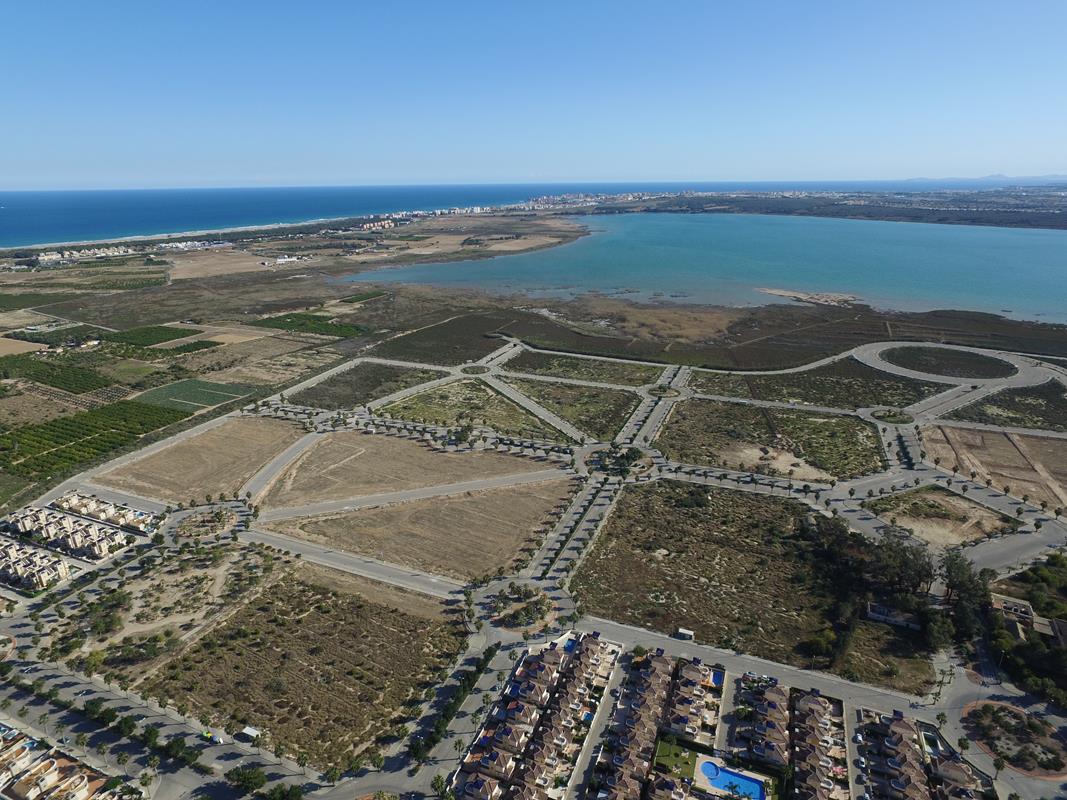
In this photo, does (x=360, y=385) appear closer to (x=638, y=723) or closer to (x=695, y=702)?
(x=638, y=723)

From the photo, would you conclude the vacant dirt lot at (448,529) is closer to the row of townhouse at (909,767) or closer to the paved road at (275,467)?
the paved road at (275,467)

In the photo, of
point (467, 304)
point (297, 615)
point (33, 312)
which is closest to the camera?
point (297, 615)

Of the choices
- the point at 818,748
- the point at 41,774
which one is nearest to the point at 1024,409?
the point at 818,748

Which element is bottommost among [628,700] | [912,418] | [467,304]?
[628,700]

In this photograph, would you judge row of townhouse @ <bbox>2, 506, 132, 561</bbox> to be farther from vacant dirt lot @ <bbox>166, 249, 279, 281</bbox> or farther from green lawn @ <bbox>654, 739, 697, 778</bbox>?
vacant dirt lot @ <bbox>166, 249, 279, 281</bbox>

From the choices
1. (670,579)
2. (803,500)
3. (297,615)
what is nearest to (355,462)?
(297,615)

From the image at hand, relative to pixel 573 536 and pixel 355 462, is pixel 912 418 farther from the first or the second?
pixel 355 462
